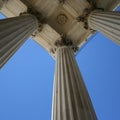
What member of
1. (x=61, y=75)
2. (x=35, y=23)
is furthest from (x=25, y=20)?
(x=61, y=75)

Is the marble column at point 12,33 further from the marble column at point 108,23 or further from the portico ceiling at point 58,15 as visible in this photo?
the marble column at point 108,23

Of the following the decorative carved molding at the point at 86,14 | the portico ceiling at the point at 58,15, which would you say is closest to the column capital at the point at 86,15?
the decorative carved molding at the point at 86,14

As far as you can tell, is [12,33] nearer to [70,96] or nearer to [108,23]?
[70,96]

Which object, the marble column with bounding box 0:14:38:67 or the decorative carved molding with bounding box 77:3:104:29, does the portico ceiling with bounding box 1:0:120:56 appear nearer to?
the decorative carved molding with bounding box 77:3:104:29

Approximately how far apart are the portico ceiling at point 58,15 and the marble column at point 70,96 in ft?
18.2

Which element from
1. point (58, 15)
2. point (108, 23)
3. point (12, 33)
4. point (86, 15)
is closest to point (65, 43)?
point (58, 15)

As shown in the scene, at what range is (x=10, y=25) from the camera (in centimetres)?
1945

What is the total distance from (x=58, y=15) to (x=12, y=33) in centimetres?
1097

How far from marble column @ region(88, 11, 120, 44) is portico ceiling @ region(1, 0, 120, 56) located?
276 cm

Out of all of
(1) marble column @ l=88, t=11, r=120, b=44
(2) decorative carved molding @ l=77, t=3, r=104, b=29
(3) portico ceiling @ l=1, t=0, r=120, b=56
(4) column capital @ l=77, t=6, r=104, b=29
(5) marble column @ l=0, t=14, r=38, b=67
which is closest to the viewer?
(5) marble column @ l=0, t=14, r=38, b=67

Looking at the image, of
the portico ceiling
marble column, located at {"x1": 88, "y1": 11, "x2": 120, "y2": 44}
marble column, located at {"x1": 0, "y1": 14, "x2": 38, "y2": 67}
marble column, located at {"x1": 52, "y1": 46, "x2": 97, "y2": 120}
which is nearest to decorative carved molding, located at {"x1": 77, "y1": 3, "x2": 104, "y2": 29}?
the portico ceiling

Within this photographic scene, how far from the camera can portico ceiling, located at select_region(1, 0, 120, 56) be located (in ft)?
91.2

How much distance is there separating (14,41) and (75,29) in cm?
1128

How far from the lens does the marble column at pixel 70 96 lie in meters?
14.2
